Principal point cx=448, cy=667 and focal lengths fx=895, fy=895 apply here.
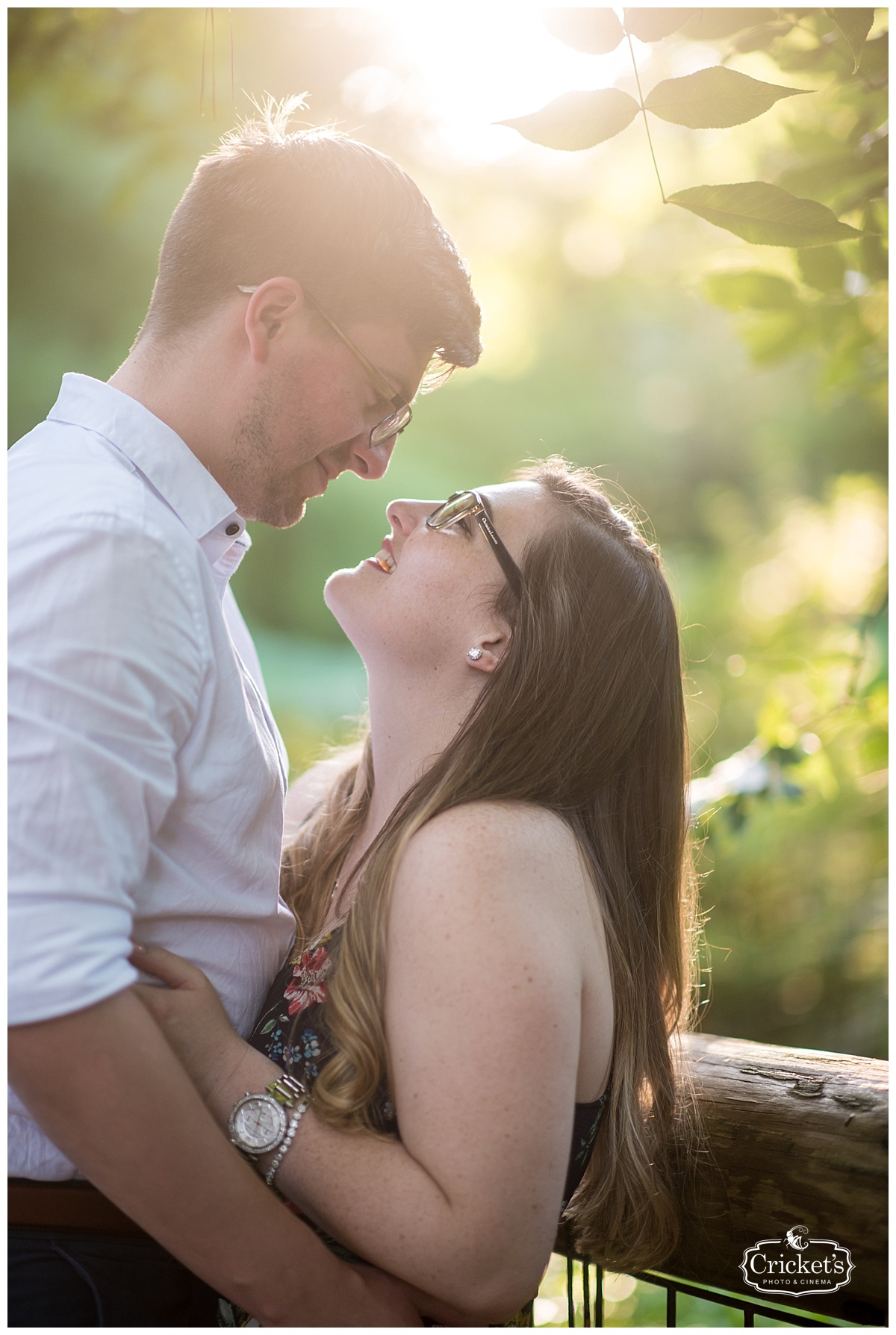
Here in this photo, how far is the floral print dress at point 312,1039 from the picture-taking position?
134 centimetres

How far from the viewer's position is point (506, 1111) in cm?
119

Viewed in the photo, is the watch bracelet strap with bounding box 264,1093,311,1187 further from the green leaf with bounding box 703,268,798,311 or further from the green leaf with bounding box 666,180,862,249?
the green leaf with bounding box 703,268,798,311

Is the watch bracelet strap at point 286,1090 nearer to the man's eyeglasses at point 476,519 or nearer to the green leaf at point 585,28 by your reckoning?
the man's eyeglasses at point 476,519

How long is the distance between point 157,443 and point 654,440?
39.4 ft

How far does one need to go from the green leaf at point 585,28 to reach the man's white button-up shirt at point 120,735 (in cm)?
82

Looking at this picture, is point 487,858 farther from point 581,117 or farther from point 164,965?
point 581,117

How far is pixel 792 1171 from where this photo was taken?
1444mm

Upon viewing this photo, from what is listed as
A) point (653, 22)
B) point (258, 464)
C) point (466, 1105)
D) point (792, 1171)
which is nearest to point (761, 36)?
point (653, 22)

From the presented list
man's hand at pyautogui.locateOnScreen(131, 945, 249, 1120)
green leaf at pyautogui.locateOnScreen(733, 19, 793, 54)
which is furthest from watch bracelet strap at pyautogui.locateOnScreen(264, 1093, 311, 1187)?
green leaf at pyautogui.locateOnScreen(733, 19, 793, 54)

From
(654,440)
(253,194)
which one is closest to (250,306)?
(253,194)

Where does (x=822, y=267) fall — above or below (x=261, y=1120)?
above

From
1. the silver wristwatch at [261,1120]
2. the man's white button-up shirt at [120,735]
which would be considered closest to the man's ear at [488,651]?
the man's white button-up shirt at [120,735]

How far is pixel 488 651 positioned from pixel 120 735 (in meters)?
0.79

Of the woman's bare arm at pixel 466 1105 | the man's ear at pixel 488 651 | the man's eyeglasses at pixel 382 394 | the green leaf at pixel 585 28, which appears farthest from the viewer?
the man's ear at pixel 488 651
